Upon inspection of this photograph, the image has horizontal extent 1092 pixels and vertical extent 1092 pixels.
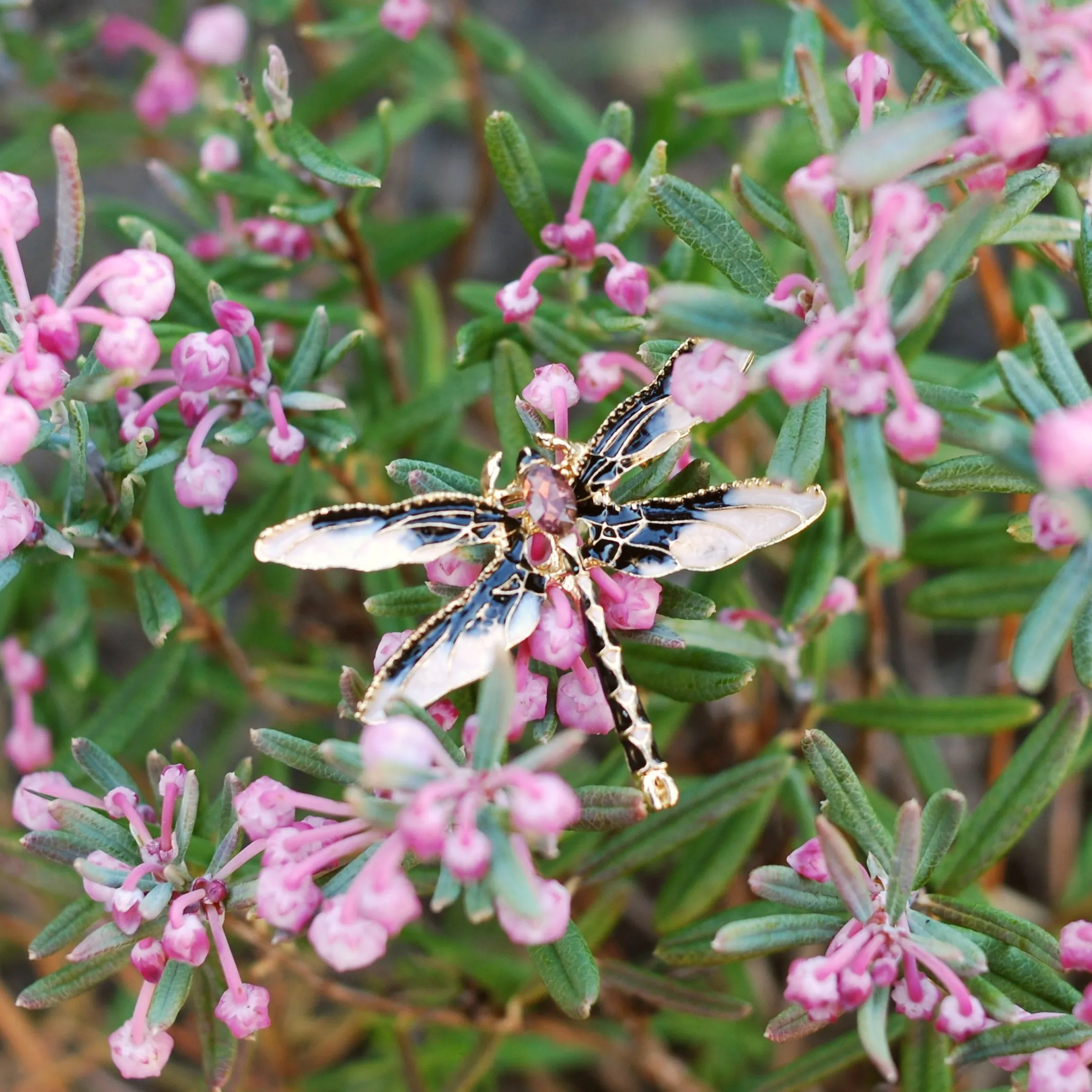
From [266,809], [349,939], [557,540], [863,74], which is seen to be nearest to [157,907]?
[266,809]

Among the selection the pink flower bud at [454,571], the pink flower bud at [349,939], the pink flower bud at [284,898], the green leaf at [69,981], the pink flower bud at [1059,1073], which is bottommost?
the green leaf at [69,981]

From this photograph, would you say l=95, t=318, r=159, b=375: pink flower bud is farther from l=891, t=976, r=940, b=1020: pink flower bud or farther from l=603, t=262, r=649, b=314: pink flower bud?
l=891, t=976, r=940, b=1020: pink flower bud

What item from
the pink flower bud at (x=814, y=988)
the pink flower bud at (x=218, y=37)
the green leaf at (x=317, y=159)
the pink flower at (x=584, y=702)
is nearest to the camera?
the pink flower bud at (x=814, y=988)

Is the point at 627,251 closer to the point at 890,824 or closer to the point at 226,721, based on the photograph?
the point at 890,824

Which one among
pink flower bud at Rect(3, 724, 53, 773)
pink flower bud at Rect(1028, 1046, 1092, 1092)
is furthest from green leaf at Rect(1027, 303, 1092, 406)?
pink flower bud at Rect(3, 724, 53, 773)

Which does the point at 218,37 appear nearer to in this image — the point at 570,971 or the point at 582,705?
the point at 582,705

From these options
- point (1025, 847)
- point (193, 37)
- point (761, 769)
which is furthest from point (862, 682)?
point (193, 37)

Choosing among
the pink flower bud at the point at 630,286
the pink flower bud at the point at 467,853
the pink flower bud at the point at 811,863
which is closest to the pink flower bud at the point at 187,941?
the pink flower bud at the point at 467,853

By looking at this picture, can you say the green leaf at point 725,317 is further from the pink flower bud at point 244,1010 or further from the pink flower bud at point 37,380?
the pink flower bud at point 244,1010
